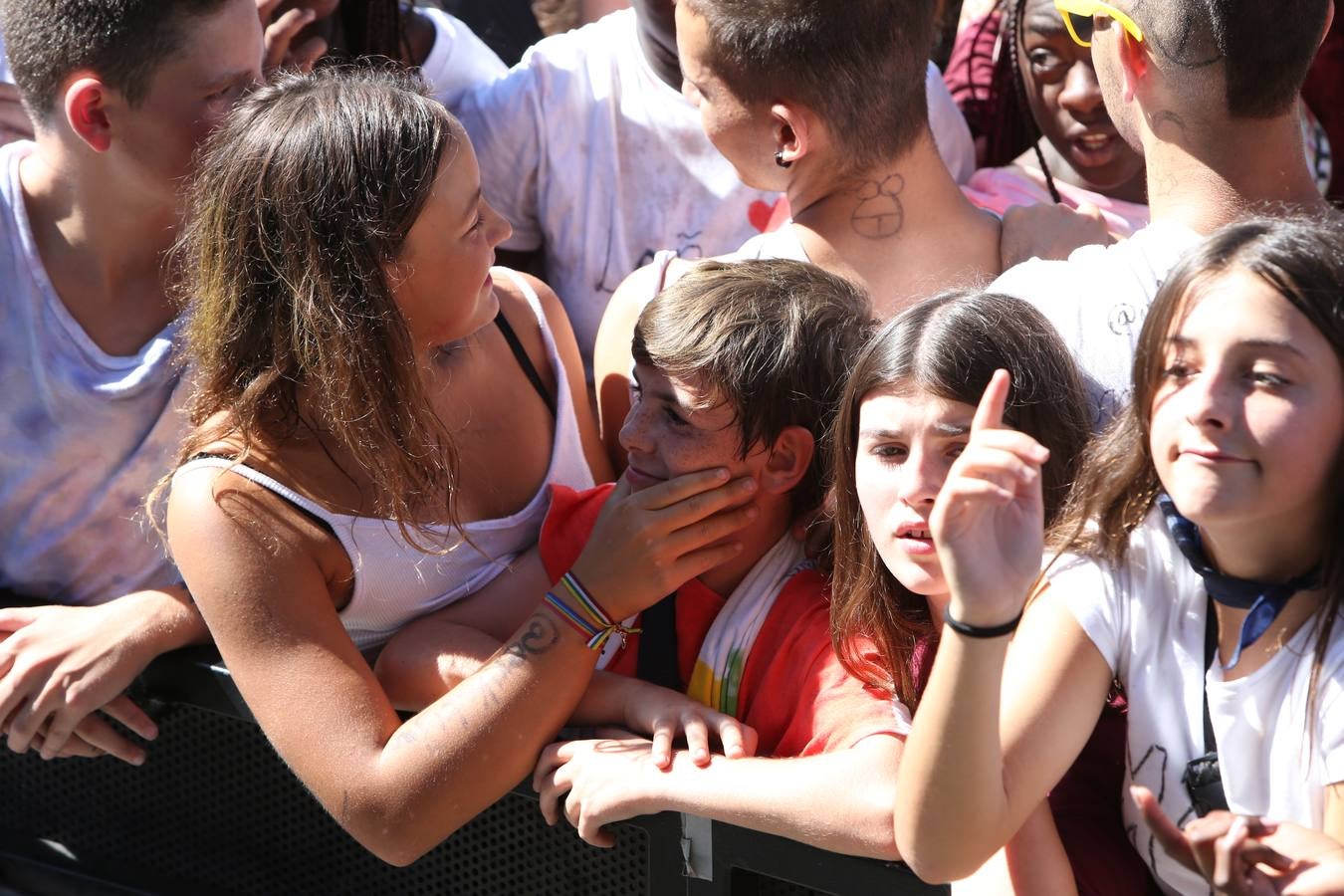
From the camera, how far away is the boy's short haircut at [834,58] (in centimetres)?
202

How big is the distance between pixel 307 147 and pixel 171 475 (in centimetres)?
46

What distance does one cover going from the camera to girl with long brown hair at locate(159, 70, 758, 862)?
5.60 ft

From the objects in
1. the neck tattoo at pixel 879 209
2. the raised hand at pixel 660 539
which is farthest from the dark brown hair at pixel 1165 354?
the neck tattoo at pixel 879 209

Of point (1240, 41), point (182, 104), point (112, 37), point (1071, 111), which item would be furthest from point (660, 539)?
point (1071, 111)

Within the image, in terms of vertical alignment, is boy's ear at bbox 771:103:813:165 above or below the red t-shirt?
above

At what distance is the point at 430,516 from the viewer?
193 centimetres

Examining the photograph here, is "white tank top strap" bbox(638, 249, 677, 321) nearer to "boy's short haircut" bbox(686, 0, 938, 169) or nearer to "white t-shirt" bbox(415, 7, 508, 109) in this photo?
"boy's short haircut" bbox(686, 0, 938, 169)

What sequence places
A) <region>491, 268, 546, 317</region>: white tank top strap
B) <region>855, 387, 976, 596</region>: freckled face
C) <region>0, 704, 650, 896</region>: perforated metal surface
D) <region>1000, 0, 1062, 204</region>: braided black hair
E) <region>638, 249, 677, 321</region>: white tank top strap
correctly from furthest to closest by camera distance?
<region>1000, 0, 1062, 204</region>: braided black hair
<region>491, 268, 546, 317</region>: white tank top strap
<region>638, 249, 677, 321</region>: white tank top strap
<region>0, 704, 650, 896</region>: perforated metal surface
<region>855, 387, 976, 596</region>: freckled face

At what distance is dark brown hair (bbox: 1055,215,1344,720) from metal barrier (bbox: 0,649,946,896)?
43 centimetres

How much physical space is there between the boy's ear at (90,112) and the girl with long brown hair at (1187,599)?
4.79 feet

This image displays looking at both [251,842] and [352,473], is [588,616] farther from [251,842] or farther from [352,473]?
[251,842]

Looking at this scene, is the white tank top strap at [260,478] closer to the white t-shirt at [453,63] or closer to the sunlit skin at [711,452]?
the sunlit skin at [711,452]

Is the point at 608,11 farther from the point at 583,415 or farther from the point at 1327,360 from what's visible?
the point at 1327,360

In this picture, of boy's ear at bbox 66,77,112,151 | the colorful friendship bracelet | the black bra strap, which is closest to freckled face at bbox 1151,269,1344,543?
the colorful friendship bracelet
